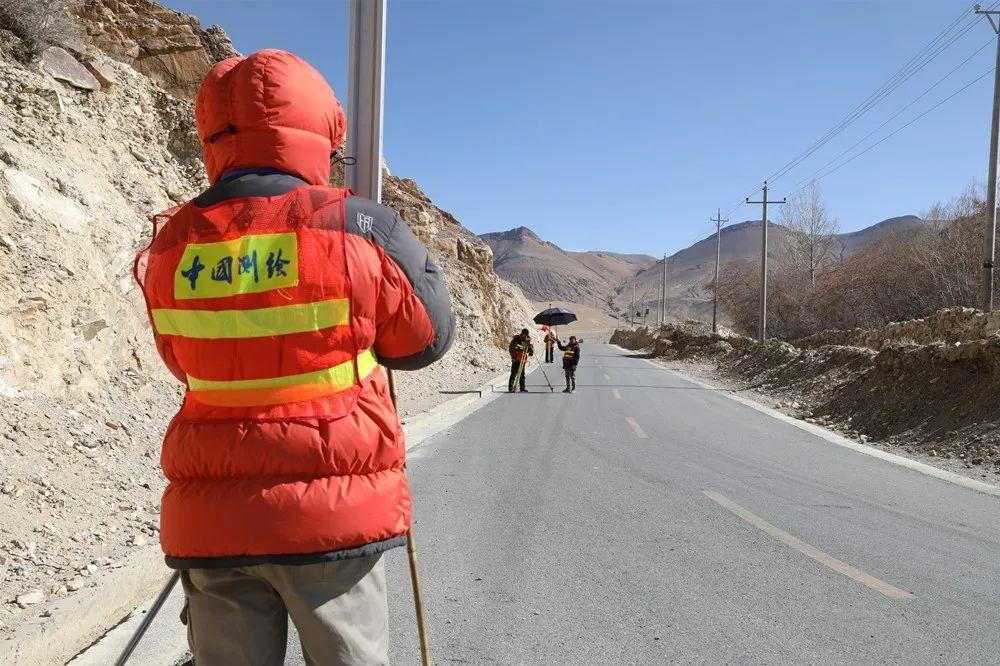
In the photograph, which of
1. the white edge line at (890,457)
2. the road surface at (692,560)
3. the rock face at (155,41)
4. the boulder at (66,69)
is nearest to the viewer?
the road surface at (692,560)

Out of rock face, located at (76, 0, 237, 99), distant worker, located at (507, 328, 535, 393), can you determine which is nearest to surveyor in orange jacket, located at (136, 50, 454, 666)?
rock face, located at (76, 0, 237, 99)

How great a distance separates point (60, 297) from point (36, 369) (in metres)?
1.02

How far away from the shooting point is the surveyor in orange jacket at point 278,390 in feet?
5.87

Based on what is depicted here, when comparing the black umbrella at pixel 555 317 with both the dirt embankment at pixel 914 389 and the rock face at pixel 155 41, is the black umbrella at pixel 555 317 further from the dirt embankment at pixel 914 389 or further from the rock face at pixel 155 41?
the rock face at pixel 155 41

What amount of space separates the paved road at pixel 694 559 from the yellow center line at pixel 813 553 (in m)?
0.02

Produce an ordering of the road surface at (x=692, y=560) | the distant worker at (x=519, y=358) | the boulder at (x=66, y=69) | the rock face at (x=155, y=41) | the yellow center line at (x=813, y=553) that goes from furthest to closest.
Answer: the distant worker at (x=519, y=358)
the rock face at (x=155, y=41)
the boulder at (x=66, y=69)
the yellow center line at (x=813, y=553)
the road surface at (x=692, y=560)

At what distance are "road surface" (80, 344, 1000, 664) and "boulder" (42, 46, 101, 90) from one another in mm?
8261

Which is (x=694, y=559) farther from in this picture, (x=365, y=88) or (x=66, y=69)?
(x=66, y=69)

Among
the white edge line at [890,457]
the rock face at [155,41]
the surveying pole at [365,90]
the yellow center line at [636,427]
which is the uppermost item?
the rock face at [155,41]

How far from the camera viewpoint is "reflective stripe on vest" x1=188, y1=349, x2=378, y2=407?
1.80 metres

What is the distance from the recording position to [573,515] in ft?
21.3

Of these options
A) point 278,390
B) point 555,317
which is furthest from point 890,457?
point 555,317

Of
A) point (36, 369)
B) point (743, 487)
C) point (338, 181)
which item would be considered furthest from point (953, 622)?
point (338, 181)

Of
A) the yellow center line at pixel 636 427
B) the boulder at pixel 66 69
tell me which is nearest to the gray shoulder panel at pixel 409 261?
the yellow center line at pixel 636 427
